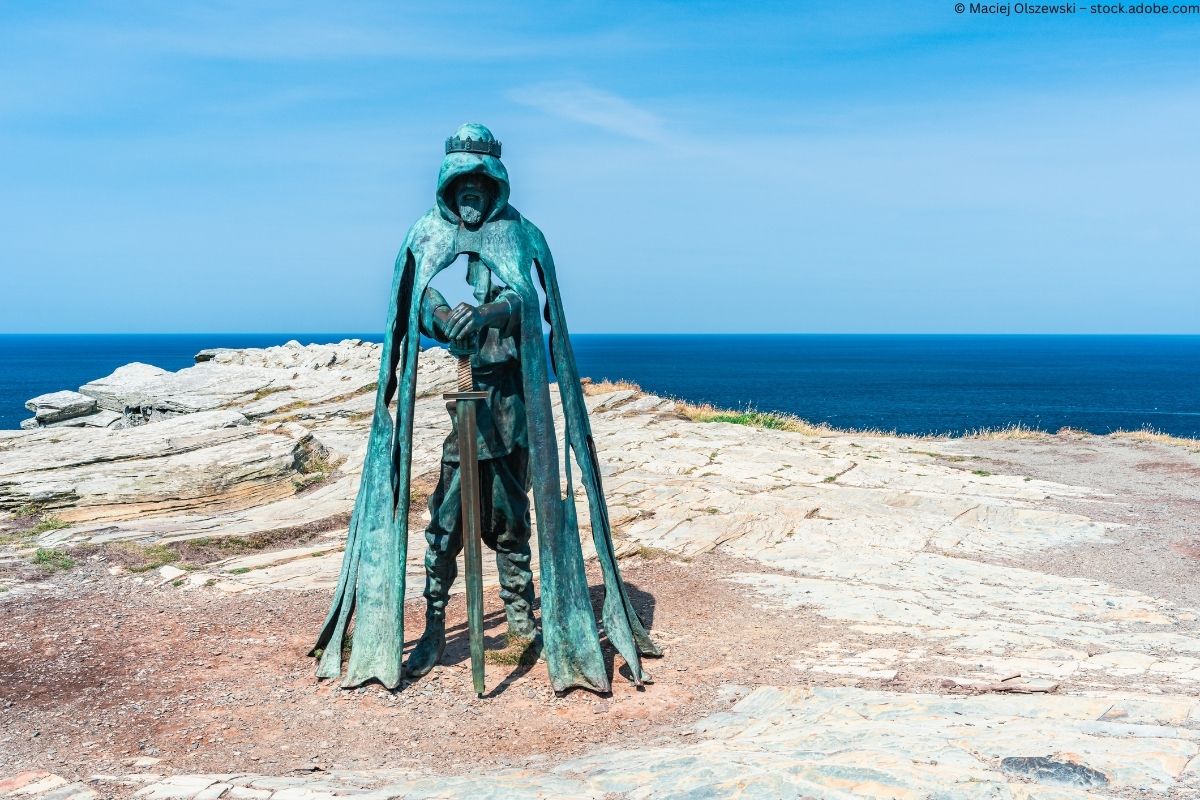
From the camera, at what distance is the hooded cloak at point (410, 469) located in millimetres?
6465

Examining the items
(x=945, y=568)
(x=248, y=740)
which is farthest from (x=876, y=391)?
(x=248, y=740)

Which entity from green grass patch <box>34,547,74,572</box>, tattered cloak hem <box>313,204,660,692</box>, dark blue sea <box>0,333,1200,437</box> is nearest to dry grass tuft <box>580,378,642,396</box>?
green grass patch <box>34,547,74,572</box>

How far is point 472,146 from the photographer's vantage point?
6.41 m

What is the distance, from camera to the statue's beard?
6.53 m

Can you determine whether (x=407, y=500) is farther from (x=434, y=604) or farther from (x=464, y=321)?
(x=464, y=321)

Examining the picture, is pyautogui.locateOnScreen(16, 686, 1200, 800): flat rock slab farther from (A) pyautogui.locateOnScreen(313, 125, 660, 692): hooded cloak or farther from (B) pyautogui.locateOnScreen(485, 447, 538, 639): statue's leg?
(B) pyautogui.locateOnScreen(485, 447, 538, 639): statue's leg

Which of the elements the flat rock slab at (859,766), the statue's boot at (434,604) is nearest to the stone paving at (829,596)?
the flat rock slab at (859,766)

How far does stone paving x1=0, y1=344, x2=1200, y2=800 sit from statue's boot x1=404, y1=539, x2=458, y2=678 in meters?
1.72

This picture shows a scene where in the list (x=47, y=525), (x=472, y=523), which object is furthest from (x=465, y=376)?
(x=47, y=525)

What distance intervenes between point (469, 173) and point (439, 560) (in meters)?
2.67

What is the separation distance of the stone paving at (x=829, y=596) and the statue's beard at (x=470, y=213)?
3.46 m

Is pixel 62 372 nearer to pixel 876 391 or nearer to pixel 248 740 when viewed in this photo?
pixel 876 391

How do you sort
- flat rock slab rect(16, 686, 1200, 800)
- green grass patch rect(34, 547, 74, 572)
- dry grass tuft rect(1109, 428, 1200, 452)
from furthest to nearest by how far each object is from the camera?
1. dry grass tuft rect(1109, 428, 1200, 452)
2. green grass patch rect(34, 547, 74, 572)
3. flat rock slab rect(16, 686, 1200, 800)

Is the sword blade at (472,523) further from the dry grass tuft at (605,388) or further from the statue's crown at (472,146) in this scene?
the dry grass tuft at (605,388)
